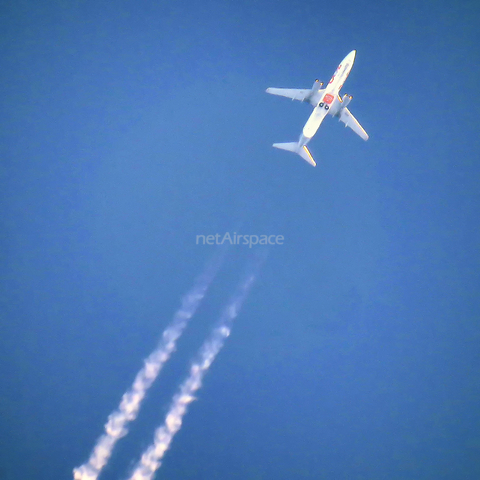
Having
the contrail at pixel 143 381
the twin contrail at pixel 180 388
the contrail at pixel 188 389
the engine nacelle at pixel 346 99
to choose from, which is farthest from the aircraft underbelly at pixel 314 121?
the contrail at pixel 143 381

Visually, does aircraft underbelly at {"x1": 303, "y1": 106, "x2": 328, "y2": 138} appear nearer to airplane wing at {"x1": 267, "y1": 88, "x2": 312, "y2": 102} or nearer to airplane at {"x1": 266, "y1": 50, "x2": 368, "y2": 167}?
airplane at {"x1": 266, "y1": 50, "x2": 368, "y2": 167}

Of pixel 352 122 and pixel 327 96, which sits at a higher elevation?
pixel 352 122

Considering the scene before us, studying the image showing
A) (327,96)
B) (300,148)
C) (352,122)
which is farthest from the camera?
(300,148)

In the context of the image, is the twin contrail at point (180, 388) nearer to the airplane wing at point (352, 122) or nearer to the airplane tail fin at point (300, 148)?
the airplane tail fin at point (300, 148)

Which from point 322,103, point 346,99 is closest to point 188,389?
point 322,103

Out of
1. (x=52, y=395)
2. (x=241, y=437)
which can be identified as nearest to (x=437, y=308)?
(x=241, y=437)

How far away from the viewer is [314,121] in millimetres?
14742

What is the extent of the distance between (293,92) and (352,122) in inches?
115

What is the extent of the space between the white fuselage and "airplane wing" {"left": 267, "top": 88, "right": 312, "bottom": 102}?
422 millimetres

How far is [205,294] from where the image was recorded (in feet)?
51.4

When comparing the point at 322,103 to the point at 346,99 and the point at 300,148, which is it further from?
the point at 300,148

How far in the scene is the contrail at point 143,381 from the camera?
563 inches

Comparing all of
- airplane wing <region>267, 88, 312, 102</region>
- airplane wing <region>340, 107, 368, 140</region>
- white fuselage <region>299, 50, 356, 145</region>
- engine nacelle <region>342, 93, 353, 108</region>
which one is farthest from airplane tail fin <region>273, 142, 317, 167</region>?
engine nacelle <region>342, 93, 353, 108</region>

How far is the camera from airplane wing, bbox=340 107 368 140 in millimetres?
15464
